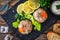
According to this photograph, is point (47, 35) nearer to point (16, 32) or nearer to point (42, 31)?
point (42, 31)

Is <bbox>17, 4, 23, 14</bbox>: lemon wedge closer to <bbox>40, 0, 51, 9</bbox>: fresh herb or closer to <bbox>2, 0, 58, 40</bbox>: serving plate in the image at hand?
<bbox>2, 0, 58, 40</bbox>: serving plate

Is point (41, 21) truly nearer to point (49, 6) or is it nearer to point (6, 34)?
point (49, 6)

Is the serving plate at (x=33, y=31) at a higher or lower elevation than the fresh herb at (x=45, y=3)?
lower

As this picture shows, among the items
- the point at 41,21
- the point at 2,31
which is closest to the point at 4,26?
the point at 2,31

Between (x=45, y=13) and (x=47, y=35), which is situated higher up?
(x=45, y=13)

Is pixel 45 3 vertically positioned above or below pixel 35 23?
above

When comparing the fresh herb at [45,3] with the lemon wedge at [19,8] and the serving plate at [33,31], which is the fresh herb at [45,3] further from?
the lemon wedge at [19,8]

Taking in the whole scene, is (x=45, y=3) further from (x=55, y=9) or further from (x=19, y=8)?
(x=19, y=8)

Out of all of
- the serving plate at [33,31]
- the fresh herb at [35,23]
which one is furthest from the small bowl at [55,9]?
the fresh herb at [35,23]

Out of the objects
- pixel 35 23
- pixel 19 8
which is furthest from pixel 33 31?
pixel 19 8
